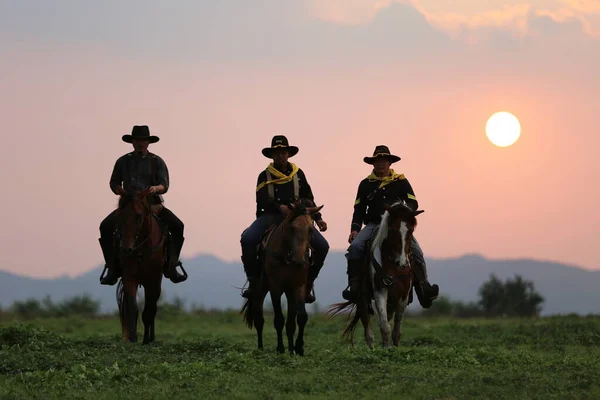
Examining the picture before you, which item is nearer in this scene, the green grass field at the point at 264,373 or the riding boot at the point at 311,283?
the green grass field at the point at 264,373

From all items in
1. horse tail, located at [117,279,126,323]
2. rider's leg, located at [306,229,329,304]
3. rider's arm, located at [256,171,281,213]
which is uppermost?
rider's arm, located at [256,171,281,213]

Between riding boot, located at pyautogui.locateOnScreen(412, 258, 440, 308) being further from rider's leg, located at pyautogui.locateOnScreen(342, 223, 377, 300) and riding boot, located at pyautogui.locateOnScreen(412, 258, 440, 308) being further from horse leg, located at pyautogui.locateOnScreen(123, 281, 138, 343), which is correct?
horse leg, located at pyautogui.locateOnScreen(123, 281, 138, 343)

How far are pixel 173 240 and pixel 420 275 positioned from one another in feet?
14.7

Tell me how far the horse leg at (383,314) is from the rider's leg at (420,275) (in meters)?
0.84

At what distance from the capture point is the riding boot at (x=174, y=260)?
19828mm

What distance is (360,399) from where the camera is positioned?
12.9 meters

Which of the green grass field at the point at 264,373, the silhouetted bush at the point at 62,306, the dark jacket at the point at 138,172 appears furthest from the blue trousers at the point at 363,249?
the silhouetted bush at the point at 62,306

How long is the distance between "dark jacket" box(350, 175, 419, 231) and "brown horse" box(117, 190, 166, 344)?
3.42 m

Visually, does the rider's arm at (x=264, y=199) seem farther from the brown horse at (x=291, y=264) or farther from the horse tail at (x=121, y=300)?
the horse tail at (x=121, y=300)

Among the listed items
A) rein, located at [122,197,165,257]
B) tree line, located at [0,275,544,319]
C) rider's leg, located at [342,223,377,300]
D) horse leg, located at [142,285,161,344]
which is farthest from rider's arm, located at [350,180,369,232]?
tree line, located at [0,275,544,319]

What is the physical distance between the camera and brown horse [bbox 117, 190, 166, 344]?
18.5 m

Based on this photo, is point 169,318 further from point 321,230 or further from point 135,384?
point 135,384

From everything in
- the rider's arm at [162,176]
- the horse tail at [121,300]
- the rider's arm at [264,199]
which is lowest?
the horse tail at [121,300]

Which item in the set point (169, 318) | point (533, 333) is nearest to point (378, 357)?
point (533, 333)
